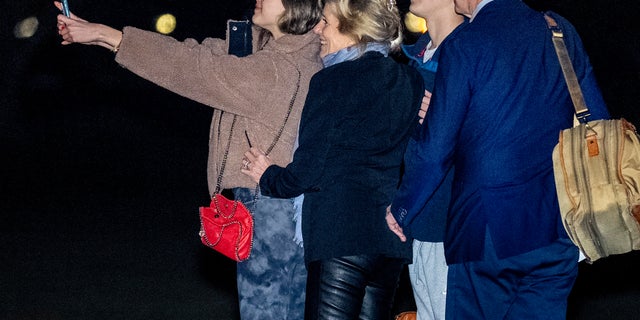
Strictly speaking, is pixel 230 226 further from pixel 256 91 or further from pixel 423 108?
pixel 423 108

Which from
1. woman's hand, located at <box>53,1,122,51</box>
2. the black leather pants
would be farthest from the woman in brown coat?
the black leather pants

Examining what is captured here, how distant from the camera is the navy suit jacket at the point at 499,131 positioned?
10.6ft

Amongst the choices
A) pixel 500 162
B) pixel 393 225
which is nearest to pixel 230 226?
pixel 393 225

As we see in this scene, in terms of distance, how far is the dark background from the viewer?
22.0 ft

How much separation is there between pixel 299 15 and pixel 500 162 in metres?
0.96

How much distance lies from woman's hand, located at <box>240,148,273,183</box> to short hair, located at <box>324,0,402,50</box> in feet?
1.71

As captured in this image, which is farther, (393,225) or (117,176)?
(117,176)

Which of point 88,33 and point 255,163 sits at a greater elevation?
point 88,33

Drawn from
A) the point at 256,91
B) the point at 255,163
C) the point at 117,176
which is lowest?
the point at 117,176

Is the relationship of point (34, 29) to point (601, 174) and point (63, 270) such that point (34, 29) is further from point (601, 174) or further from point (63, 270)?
point (601, 174)

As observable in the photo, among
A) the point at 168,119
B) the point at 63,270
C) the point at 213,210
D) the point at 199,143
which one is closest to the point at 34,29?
the point at 168,119

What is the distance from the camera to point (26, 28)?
17.1 meters

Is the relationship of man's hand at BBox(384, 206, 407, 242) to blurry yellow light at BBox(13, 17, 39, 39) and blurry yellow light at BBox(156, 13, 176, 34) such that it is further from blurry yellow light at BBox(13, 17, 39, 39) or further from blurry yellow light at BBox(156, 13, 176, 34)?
blurry yellow light at BBox(156, 13, 176, 34)

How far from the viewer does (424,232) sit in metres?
3.50
